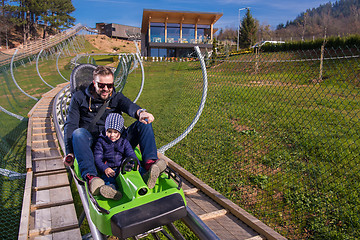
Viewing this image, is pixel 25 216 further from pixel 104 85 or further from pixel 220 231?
pixel 220 231

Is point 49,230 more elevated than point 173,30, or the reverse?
point 173,30

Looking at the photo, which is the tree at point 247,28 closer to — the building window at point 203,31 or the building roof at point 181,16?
the building window at point 203,31

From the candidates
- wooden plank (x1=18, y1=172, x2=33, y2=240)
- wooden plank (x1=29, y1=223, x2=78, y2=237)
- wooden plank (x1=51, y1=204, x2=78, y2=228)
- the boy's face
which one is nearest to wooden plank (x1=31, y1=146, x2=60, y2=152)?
wooden plank (x1=18, y1=172, x2=33, y2=240)

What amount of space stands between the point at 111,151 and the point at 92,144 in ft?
0.90

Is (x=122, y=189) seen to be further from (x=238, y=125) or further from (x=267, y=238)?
(x=238, y=125)

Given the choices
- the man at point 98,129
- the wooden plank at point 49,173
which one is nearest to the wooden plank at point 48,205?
the man at point 98,129

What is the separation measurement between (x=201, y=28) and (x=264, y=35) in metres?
18.7

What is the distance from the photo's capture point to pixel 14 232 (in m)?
3.44

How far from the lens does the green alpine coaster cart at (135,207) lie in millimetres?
2031

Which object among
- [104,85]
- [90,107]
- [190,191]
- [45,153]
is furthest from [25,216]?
[45,153]

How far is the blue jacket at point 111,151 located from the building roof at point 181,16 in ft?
101

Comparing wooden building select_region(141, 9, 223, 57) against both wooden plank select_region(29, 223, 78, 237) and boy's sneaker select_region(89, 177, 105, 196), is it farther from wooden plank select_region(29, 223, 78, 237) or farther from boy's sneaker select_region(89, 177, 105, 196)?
boy's sneaker select_region(89, 177, 105, 196)

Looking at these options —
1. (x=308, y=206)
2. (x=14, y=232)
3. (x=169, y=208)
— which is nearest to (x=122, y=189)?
(x=169, y=208)

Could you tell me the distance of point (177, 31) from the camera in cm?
3366
